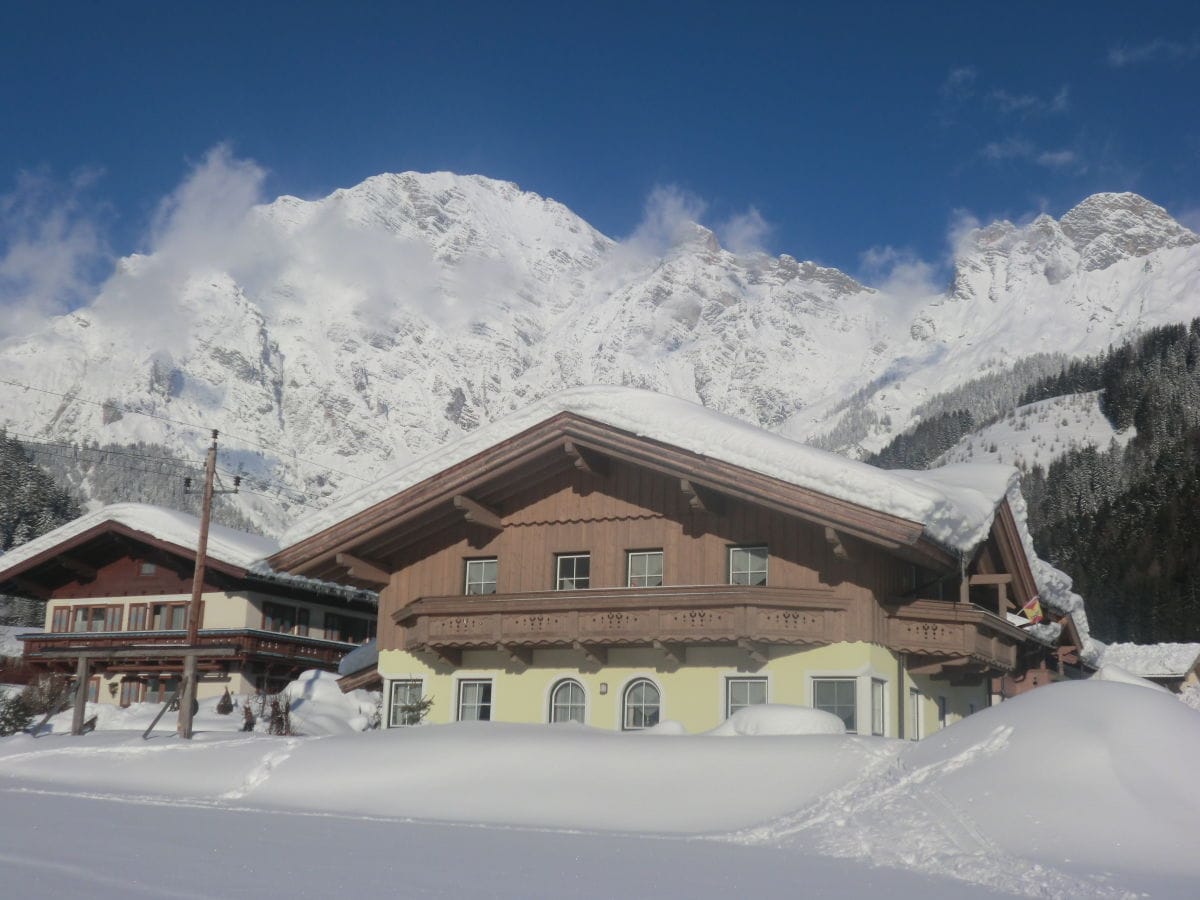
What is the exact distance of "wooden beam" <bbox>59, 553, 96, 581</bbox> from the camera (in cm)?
4353

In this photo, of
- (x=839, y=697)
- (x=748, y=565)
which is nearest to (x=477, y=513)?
(x=748, y=565)

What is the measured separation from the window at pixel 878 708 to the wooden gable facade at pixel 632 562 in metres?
0.69

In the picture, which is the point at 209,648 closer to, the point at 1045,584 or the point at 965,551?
the point at 965,551

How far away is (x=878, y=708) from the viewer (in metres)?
21.2

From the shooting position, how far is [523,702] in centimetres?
2370

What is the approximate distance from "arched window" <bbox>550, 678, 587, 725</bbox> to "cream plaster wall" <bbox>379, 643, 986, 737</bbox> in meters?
0.12

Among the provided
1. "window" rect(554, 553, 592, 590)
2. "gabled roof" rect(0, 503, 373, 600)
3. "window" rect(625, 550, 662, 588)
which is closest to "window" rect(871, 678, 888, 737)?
"window" rect(625, 550, 662, 588)

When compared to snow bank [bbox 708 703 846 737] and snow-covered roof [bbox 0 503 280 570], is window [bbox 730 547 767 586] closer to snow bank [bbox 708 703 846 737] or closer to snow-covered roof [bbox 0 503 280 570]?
Answer: snow bank [bbox 708 703 846 737]

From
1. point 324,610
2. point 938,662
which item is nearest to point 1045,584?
point 938,662

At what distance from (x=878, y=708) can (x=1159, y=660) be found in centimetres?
4445

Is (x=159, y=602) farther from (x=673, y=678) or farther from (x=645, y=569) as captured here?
(x=673, y=678)

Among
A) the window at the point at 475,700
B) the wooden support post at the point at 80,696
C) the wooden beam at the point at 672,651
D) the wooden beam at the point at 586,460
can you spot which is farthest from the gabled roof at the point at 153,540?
the wooden beam at the point at 672,651

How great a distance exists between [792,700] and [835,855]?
10.2m

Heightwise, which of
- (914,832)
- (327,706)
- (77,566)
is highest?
(77,566)
